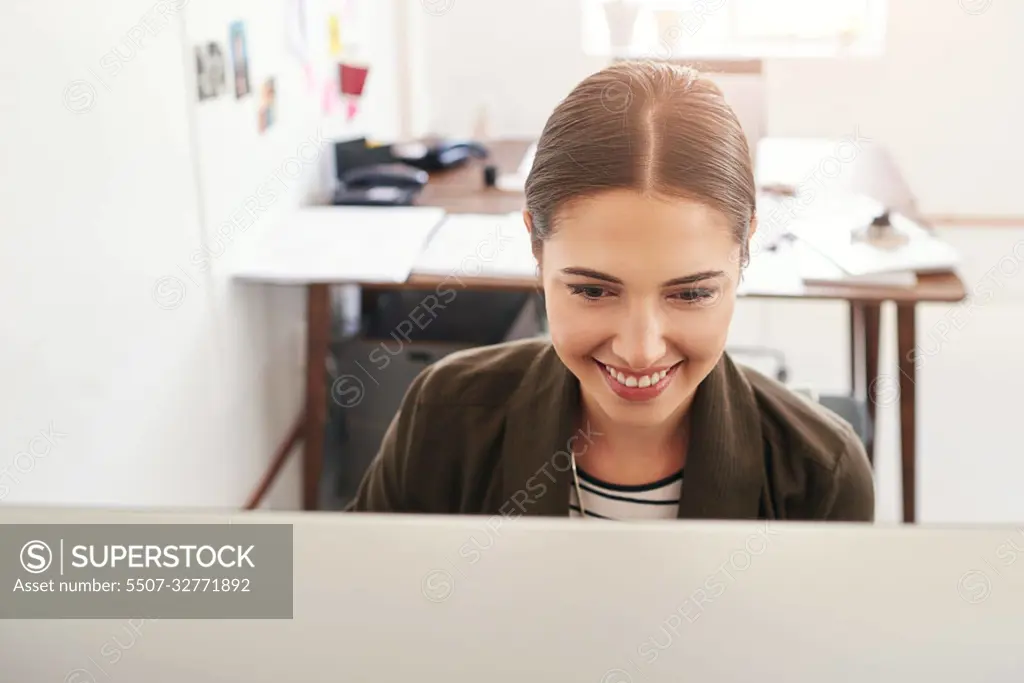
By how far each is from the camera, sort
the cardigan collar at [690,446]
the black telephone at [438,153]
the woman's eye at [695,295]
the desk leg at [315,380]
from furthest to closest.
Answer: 1. the black telephone at [438,153]
2. the desk leg at [315,380]
3. the cardigan collar at [690,446]
4. the woman's eye at [695,295]

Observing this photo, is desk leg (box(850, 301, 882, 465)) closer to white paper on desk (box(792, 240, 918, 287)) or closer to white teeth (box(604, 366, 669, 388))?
white paper on desk (box(792, 240, 918, 287))

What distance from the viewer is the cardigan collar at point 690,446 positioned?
668 millimetres

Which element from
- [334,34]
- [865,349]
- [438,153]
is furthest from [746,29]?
[438,153]

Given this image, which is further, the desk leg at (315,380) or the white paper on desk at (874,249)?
the desk leg at (315,380)

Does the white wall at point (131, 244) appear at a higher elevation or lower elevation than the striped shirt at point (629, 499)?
higher

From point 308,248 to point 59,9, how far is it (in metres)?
0.41

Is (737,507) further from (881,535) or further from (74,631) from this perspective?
(74,631)

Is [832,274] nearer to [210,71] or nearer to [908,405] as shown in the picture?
[908,405]

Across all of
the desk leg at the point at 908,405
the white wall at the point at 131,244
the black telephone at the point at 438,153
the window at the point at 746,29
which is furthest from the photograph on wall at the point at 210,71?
the desk leg at the point at 908,405

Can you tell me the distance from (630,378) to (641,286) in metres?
0.06

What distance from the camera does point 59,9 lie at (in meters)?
0.81

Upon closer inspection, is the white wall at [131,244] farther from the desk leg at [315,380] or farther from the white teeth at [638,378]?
the white teeth at [638,378]

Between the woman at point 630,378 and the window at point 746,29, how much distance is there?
162mm

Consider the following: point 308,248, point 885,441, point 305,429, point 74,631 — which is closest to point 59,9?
point 308,248
